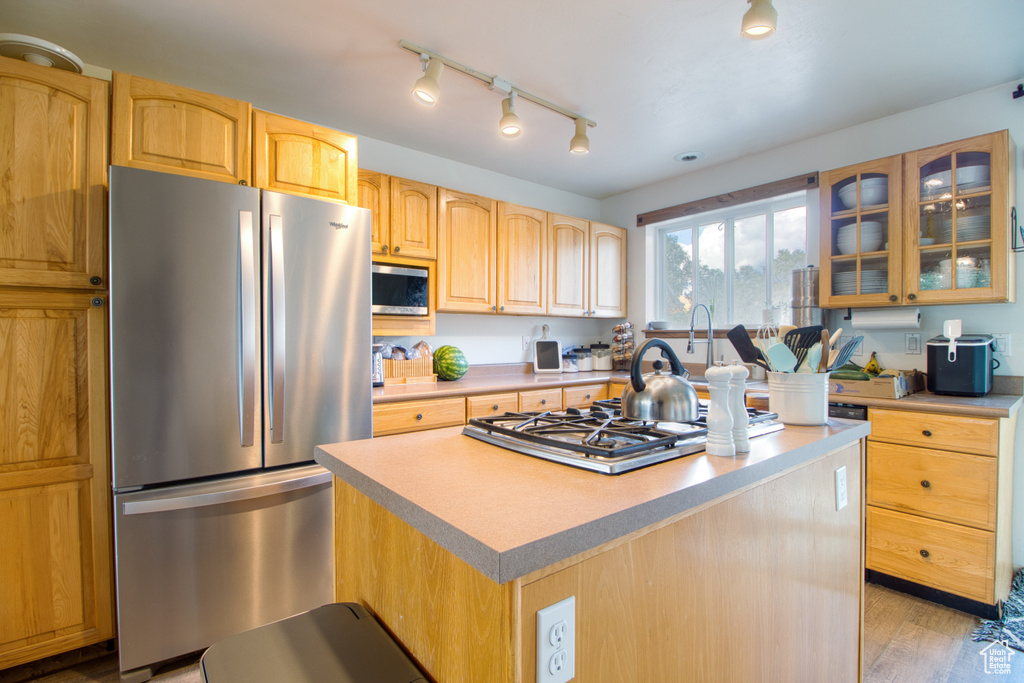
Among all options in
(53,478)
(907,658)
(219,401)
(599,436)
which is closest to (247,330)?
(219,401)

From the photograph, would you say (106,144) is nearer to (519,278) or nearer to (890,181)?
(519,278)

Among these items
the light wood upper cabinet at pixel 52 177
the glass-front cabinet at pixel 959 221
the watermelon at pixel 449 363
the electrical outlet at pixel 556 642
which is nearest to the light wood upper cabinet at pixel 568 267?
the watermelon at pixel 449 363

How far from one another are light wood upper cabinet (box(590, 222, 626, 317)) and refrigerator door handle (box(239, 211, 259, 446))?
262cm

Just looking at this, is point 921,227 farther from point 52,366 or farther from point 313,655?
point 52,366

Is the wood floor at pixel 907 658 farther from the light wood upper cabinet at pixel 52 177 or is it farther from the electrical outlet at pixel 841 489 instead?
the light wood upper cabinet at pixel 52 177

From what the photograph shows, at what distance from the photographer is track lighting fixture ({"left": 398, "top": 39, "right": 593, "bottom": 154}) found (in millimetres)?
Result: 1918

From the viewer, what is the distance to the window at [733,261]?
10.6ft

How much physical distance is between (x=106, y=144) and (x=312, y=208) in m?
0.74

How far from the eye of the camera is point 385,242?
268cm

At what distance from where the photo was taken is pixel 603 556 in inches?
28.3

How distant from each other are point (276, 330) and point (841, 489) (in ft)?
6.60

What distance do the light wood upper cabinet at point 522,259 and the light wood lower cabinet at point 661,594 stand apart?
7.38 feet

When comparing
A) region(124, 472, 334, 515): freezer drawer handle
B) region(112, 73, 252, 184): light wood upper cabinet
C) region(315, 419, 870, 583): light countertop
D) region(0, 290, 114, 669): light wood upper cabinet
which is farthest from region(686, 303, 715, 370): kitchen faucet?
region(0, 290, 114, 669): light wood upper cabinet

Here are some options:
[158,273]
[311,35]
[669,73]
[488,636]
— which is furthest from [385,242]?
[488,636]
